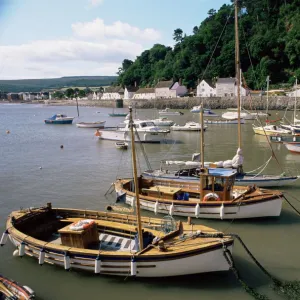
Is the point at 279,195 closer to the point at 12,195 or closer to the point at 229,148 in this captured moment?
the point at 12,195

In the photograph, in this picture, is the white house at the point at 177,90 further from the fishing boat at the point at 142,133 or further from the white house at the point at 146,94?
the fishing boat at the point at 142,133

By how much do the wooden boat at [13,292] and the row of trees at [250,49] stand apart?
3296 inches

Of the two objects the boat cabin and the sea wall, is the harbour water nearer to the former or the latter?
the boat cabin

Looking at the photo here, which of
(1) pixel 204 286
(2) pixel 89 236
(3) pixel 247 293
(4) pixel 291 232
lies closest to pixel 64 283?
(2) pixel 89 236

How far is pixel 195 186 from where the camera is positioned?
797 inches

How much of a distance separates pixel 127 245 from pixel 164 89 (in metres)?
127

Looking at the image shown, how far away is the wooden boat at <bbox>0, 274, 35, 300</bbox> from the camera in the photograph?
10.1 metres

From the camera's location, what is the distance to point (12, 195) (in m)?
23.3

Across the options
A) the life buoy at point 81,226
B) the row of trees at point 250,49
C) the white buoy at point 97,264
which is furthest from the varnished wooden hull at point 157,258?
the row of trees at point 250,49

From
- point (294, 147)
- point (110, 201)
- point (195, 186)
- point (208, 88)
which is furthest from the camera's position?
point (208, 88)

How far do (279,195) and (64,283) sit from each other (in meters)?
10.3

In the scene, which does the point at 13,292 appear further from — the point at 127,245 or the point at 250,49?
the point at 250,49

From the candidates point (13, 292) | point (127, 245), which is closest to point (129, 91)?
point (127, 245)

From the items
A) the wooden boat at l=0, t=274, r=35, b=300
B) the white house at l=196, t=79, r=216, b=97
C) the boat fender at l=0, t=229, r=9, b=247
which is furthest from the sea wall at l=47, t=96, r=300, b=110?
the wooden boat at l=0, t=274, r=35, b=300
